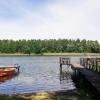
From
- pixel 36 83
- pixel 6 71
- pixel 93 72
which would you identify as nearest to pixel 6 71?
pixel 6 71

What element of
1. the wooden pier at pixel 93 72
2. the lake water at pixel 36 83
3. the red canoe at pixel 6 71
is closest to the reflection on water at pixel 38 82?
the lake water at pixel 36 83

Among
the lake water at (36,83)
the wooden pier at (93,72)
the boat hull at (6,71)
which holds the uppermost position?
the wooden pier at (93,72)

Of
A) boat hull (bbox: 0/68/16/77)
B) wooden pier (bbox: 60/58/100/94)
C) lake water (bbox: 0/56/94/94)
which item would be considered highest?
wooden pier (bbox: 60/58/100/94)

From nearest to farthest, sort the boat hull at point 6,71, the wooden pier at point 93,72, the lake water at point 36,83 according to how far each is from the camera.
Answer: the wooden pier at point 93,72, the lake water at point 36,83, the boat hull at point 6,71

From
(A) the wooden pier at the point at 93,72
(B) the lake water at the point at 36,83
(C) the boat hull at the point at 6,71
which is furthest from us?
(C) the boat hull at the point at 6,71

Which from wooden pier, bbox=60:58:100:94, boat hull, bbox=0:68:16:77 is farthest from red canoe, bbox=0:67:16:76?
wooden pier, bbox=60:58:100:94

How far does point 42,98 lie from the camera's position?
19.0 metres

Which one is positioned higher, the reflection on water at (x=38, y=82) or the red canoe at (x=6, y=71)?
the red canoe at (x=6, y=71)

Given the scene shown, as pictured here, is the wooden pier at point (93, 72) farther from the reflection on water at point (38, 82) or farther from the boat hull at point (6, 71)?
the boat hull at point (6, 71)

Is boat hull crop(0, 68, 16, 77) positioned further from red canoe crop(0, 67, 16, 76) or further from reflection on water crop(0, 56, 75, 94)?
reflection on water crop(0, 56, 75, 94)

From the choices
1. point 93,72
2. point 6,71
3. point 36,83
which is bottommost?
point 36,83

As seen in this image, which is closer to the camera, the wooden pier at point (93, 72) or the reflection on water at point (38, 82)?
the wooden pier at point (93, 72)

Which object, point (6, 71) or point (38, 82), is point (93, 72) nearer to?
point (38, 82)

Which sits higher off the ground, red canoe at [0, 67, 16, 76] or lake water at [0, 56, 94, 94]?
red canoe at [0, 67, 16, 76]
